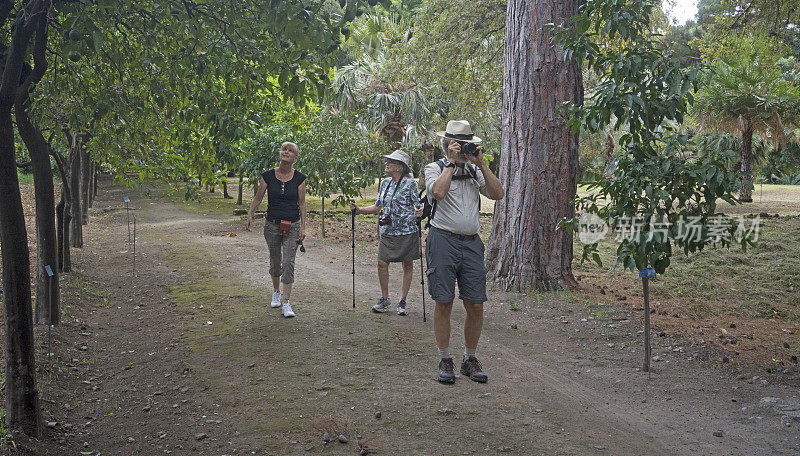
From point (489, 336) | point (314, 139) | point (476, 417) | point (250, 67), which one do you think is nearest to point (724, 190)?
point (476, 417)

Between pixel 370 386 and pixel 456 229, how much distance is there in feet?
4.87

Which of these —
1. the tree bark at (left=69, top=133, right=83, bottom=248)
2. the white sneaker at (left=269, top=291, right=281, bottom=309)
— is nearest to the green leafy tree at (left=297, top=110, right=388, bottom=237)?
the tree bark at (left=69, top=133, right=83, bottom=248)

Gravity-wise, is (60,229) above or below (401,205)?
below

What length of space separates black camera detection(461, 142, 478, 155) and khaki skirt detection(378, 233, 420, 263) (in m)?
2.53

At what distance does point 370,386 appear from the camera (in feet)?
18.6

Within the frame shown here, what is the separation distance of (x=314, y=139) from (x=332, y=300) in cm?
849

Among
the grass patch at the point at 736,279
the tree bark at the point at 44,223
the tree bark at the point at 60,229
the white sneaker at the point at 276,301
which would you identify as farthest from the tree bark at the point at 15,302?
the grass patch at the point at 736,279

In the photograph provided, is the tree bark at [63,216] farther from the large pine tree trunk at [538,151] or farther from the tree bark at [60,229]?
the large pine tree trunk at [538,151]

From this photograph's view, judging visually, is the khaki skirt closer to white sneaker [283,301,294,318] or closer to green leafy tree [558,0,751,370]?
white sneaker [283,301,294,318]

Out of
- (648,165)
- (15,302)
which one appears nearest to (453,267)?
(648,165)

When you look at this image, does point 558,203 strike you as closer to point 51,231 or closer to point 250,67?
point 250,67

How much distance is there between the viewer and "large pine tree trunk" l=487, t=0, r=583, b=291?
991cm

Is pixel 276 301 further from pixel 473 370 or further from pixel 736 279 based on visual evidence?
pixel 736 279

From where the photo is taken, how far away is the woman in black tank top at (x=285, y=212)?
779 cm
